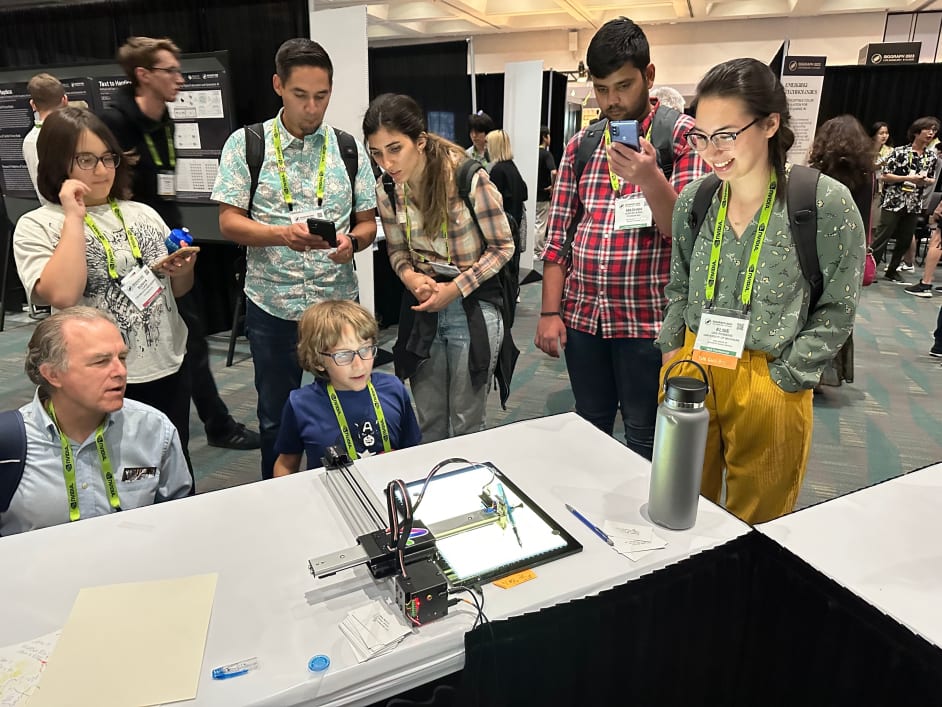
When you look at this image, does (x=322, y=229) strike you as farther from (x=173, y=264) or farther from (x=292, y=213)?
(x=173, y=264)

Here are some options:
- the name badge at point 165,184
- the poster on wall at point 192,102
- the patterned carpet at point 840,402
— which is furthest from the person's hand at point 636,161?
the poster on wall at point 192,102

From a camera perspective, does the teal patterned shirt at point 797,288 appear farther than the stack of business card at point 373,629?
Yes

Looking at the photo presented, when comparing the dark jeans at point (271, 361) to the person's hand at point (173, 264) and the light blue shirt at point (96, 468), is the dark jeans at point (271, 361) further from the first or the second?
Result: the light blue shirt at point (96, 468)

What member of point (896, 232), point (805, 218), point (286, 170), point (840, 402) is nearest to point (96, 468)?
point (286, 170)

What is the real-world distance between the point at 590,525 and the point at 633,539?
0.08 metres

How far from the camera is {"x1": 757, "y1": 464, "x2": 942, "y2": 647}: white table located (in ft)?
2.78

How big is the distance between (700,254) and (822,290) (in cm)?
25

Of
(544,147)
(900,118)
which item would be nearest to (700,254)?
(544,147)

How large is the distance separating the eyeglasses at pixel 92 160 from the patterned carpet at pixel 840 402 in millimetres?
1319

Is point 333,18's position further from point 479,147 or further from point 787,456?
point 787,456

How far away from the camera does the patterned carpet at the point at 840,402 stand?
264 cm

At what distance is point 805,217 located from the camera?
1.18m

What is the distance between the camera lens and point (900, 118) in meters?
8.96

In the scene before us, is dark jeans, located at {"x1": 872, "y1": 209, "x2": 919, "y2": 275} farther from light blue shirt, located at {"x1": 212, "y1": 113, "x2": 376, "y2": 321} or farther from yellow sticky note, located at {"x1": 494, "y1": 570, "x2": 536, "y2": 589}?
yellow sticky note, located at {"x1": 494, "y1": 570, "x2": 536, "y2": 589}
